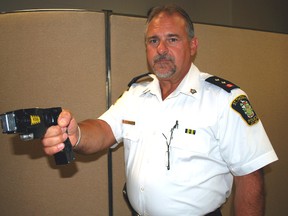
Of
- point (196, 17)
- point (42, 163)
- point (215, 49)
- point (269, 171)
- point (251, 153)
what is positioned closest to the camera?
point (251, 153)

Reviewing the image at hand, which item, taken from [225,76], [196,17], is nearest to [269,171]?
[225,76]

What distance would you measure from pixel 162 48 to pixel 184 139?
39 cm

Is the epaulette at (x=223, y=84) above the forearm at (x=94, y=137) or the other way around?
above

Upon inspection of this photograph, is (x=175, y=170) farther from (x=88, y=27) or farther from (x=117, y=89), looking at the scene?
(x=88, y=27)

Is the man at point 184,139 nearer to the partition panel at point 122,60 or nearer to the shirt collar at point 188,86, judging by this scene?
the shirt collar at point 188,86

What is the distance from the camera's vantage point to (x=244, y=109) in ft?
3.26

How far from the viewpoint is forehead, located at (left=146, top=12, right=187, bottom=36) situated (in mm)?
1106

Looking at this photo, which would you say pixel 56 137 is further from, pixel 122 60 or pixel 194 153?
pixel 122 60

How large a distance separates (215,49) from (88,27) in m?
0.76

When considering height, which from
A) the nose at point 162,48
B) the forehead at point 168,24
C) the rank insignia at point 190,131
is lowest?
the rank insignia at point 190,131

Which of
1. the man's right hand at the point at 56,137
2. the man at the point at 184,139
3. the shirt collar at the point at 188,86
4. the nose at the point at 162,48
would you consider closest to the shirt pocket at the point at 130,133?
the man at the point at 184,139

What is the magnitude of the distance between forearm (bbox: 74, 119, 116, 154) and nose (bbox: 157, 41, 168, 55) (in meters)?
0.41

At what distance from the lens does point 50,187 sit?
4.38 ft

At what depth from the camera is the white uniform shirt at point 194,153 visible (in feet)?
3.21
